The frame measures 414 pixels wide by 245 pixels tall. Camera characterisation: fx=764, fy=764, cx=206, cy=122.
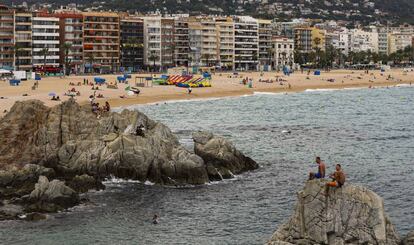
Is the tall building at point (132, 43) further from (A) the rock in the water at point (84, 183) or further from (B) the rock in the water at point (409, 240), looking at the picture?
(B) the rock in the water at point (409, 240)

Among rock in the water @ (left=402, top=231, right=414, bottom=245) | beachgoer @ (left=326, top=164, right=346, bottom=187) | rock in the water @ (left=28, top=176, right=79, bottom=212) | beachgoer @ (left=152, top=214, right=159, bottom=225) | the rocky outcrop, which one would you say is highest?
beachgoer @ (left=326, top=164, right=346, bottom=187)

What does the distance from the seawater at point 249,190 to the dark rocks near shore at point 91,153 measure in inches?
40.9

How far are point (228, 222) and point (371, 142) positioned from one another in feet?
98.6

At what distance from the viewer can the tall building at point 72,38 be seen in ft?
570

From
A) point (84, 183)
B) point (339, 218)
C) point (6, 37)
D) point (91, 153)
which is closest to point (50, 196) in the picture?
point (84, 183)

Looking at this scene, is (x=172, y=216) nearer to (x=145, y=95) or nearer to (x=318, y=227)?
(x=318, y=227)

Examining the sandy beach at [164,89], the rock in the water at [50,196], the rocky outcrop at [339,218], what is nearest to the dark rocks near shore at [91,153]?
the rock in the water at [50,196]

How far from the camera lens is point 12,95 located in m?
96.1

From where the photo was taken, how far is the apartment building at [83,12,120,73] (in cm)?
17900

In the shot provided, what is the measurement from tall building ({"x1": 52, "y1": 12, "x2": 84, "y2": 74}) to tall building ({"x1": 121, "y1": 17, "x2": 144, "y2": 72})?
14567mm

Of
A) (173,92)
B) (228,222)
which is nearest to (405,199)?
(228,222)

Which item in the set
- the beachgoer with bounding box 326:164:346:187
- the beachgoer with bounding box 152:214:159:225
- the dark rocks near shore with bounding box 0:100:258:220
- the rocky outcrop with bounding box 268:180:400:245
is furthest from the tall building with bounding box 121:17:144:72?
the beachgoer with bounding box 326:164:346:187

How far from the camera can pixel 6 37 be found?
16000cm

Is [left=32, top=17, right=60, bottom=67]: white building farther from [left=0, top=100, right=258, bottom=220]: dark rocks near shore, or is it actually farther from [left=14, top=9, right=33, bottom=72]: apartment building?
[left=0, top=100, right=258, bottom=220]: dark rocks near shore
